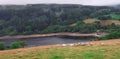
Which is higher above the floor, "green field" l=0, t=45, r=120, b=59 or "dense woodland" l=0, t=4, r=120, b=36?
"green field" l=0, t=45, r=120, b=59

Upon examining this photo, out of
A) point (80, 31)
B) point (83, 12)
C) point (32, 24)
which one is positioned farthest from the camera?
point (83, 12)

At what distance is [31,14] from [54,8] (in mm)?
Answer: 13782

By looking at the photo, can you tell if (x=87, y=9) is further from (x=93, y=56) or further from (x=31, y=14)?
(x=93, y=56)

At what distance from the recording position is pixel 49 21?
122500mm

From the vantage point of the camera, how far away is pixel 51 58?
15.4 m

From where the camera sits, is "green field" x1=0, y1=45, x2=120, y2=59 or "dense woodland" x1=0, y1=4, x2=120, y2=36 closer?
"green field" x1=0, y1=45, x2=120, y2=59

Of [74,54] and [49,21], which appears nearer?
[74,54]

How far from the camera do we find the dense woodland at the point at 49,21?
102713 mm

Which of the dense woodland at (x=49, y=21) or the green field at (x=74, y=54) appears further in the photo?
the dense woodland at (x=49, y=21)

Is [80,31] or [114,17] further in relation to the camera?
[114,17]

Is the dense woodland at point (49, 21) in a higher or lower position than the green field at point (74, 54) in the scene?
lower

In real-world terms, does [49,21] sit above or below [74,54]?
below

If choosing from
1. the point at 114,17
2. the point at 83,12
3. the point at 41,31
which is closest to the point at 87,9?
the point at 83,12

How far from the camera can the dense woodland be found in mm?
102713
